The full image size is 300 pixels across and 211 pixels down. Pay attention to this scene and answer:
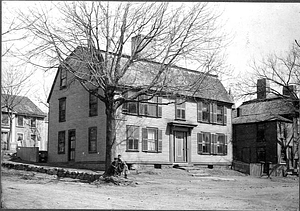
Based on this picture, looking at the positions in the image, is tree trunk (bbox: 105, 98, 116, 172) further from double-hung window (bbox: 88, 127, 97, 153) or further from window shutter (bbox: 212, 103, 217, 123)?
window shutter (bbox: 212, 103, 217, 123)

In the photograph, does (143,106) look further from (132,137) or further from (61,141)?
(61,141)

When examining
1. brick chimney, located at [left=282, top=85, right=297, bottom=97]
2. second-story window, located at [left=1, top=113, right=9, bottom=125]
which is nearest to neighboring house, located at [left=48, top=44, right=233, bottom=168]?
brick chimney, located at [left=282, top=85, right=297, bottom=97]

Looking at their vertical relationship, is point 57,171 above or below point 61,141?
below

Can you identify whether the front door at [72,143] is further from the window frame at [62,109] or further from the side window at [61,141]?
the window frame at [62,109]

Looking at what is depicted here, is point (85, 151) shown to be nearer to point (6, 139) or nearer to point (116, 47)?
point (6, 139)

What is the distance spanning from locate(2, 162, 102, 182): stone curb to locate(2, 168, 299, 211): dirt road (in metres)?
0.17

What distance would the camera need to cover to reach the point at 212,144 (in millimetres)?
12867

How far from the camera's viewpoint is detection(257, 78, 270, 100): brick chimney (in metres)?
12.0

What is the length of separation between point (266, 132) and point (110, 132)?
4.30m

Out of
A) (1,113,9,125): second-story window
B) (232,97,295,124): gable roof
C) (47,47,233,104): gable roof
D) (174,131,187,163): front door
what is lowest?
(174,131,187,163): front door

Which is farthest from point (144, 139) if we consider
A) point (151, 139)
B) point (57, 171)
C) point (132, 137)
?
point (57, 171)

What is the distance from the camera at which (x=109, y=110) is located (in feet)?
42.6

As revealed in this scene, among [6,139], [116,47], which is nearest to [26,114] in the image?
[6,139]

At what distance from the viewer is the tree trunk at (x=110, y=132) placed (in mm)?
12703
